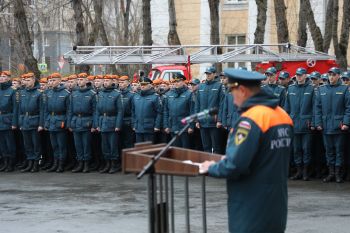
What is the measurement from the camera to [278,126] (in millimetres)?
6066

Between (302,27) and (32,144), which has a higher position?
(302,27)

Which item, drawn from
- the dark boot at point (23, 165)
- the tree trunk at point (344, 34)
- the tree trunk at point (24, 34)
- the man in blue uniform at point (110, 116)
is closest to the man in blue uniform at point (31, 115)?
the dark boot at point (23, 165)

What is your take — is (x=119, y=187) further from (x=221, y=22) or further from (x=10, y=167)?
(x=221, y=22)

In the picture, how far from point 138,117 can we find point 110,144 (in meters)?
1.02

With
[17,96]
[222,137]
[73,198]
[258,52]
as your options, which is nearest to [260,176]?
[73,198]

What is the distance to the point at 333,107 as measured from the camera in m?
14.9

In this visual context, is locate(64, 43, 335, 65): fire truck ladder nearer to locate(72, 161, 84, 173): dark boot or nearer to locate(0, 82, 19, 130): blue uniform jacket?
locate(0, 82, 19, 130): blue uniform jacket

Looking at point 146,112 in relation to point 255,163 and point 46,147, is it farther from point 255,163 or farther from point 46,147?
point 255,163

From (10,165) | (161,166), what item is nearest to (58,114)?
(10,165)

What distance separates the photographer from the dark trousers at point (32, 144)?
714 inches

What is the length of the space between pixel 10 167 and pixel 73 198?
214 inches

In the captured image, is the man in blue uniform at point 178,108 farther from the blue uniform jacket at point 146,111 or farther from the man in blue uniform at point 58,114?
the man in blue uniform at point 58,114

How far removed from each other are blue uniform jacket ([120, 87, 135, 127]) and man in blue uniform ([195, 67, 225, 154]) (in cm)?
174

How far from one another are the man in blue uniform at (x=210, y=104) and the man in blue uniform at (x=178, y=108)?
0.37 meters
